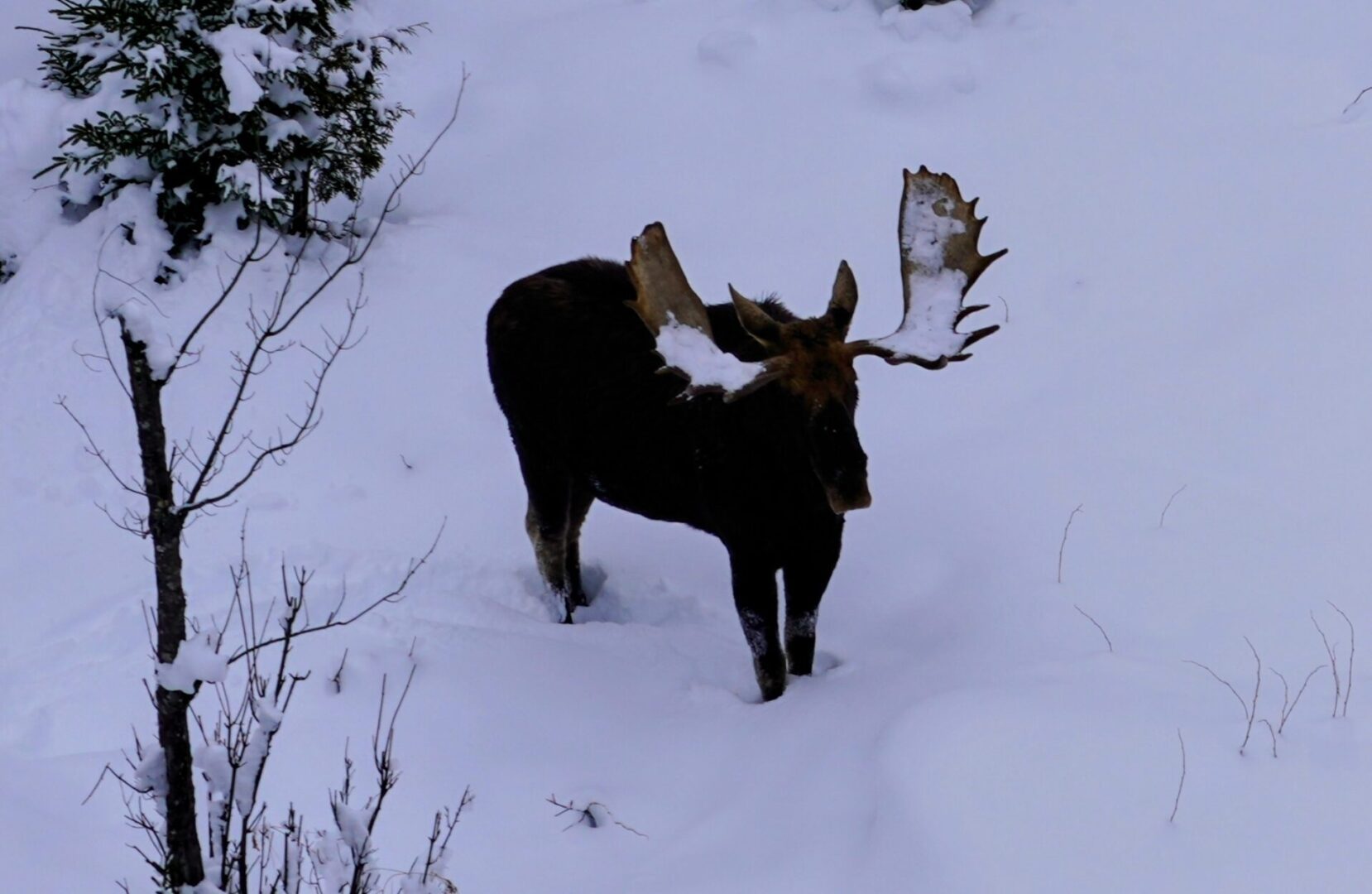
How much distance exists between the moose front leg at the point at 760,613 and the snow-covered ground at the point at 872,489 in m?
0.14

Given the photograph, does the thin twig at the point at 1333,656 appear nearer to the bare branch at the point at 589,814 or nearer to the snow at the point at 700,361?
the snow at the point at 700,361

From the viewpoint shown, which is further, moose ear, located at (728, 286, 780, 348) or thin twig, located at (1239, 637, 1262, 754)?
moose ear, located at (728, 286, 780, 348)

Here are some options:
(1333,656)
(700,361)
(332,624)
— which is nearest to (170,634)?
(332,624)

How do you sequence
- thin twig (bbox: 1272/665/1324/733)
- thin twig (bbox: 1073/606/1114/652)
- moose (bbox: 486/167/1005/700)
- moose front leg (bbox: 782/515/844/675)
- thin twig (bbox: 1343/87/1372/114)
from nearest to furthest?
thin twig (bbox: 1272/665/1324/733), moose (bbox: 486/167/1005/700), thin twig (bbox: 1073/606/1114/652), moose front leg (bbox: 782/515/844/675), thin twig (bbox: 1343/87/1372/114)

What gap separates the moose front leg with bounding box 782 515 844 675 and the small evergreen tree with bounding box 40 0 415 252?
4.86 meters

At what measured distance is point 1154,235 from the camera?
8.13 metres

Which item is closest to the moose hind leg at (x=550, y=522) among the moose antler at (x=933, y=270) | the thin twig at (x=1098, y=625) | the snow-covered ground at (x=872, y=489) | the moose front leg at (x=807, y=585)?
the snow-covered ground at (x=872, y=489)

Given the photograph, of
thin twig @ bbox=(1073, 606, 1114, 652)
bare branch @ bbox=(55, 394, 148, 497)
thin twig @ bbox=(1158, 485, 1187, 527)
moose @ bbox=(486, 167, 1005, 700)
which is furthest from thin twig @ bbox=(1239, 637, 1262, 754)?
bare branch @ bbox=(55, 394, 148, 497)

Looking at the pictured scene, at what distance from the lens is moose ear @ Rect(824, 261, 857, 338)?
14.9 feet

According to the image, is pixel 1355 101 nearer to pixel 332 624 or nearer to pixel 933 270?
pixel 933 270

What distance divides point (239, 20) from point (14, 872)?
6.21m

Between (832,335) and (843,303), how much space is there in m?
0.16

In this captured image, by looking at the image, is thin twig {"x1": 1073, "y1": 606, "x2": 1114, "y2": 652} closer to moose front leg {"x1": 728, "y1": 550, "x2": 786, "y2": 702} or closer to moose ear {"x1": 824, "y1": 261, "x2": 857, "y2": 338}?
moose front leg {"x1": 728, "y1": 550, "x2": 786, "y2": 702}

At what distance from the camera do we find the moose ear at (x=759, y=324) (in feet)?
14.5
